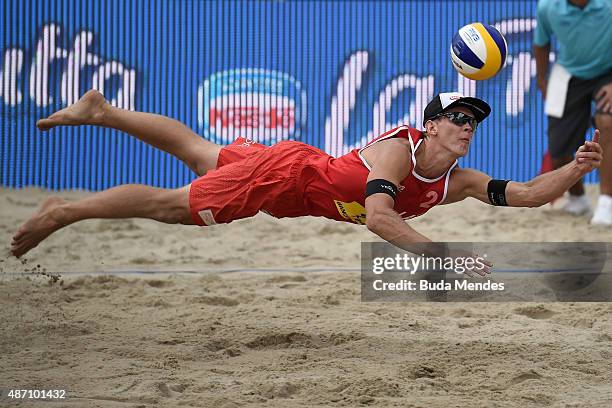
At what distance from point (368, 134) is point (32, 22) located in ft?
12.0

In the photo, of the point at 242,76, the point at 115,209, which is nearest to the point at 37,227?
the point at 115,209

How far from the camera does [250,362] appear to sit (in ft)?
14.3

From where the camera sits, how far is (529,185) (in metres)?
4.96

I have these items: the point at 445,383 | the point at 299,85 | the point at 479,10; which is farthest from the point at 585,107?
the point at 445,383

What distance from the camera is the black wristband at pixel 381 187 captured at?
177 inches

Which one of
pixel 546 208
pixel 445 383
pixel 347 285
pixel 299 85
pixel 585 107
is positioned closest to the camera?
pixel 445 383

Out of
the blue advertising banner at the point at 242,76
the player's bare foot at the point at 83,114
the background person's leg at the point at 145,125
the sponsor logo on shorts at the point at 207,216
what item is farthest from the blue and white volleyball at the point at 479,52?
the blue advertising banner at the point at 242,76

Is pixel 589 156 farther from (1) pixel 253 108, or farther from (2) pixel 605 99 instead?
(1) pixel 253 108

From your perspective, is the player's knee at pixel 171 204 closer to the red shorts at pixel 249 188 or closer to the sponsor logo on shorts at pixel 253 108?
the red shorts at pixel 249 188

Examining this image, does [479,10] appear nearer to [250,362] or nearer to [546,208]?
[546,208]

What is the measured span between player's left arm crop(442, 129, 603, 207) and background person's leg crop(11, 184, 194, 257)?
150cm

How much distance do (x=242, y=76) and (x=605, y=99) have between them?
3.70 meters

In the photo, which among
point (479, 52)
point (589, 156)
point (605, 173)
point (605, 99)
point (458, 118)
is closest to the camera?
point (589, 156)

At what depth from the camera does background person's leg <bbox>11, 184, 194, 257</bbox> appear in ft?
16.5
